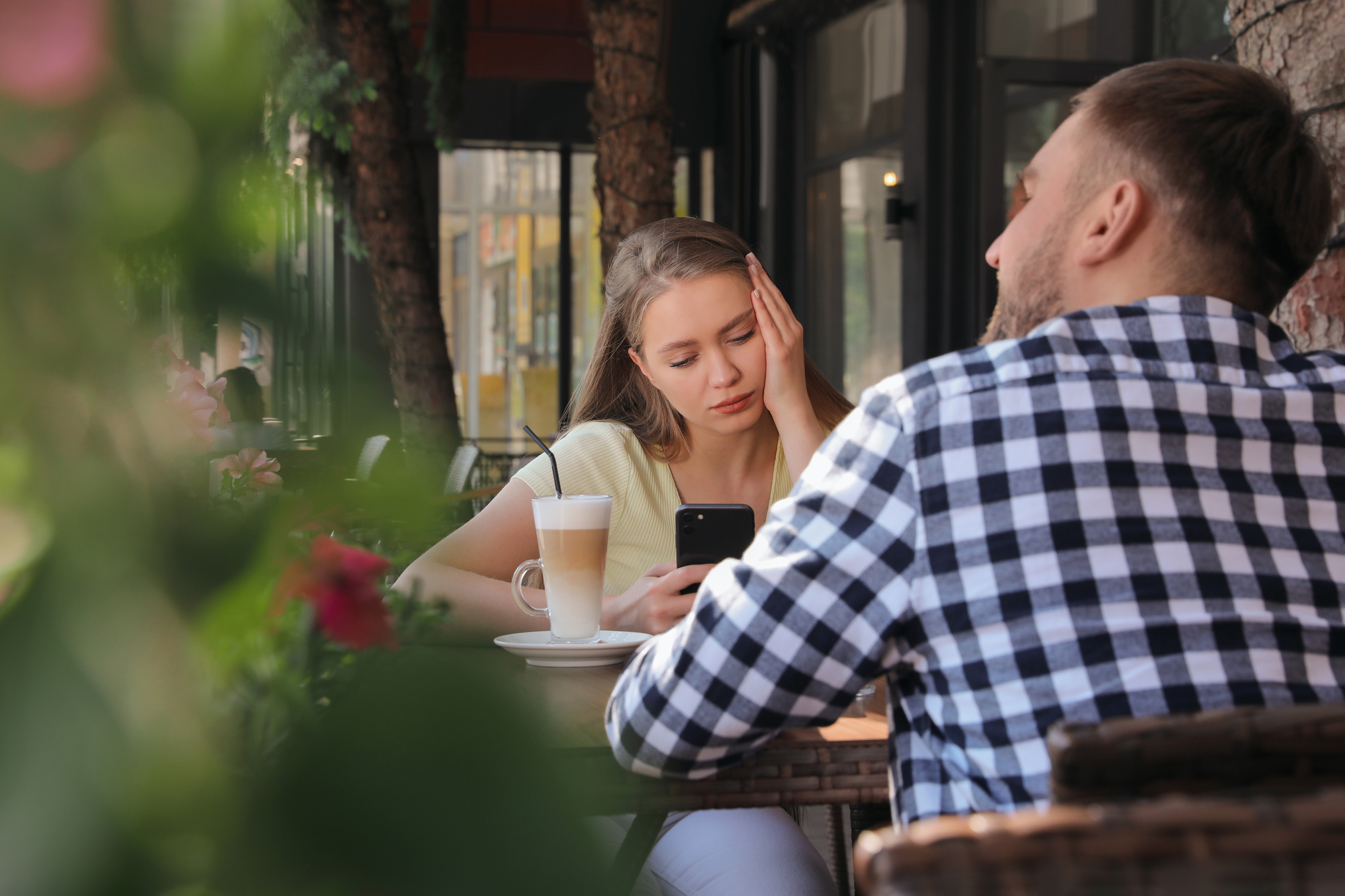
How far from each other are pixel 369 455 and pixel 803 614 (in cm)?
80

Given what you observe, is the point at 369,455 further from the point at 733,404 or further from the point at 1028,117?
the point at 1028,117

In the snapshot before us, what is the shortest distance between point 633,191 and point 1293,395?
3870 millimetres

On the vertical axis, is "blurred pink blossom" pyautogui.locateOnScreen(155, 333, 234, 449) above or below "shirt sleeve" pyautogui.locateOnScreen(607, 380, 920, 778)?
above

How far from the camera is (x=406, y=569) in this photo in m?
0.41

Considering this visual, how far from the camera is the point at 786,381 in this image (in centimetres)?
234

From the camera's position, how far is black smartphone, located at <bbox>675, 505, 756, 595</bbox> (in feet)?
5.81

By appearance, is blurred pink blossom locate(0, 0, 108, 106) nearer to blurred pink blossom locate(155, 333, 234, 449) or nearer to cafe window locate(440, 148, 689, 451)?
blurred pink blossom locate(155, 333, 234, 449)

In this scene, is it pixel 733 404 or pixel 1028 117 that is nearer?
pixel 733 404

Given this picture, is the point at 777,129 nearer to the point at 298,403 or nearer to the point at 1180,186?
the point at 1180,186

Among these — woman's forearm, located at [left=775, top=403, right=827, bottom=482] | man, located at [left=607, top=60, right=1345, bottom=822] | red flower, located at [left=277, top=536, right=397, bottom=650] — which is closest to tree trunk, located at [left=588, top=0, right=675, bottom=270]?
woman's forearm, located at [left=775, top=403, right=827, bottom=482]

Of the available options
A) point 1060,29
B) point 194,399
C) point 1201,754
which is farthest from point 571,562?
point 1060,29

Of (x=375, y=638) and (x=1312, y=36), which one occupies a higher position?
(x=1312, y=36)

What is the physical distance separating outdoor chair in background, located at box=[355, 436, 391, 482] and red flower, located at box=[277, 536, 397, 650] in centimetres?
3

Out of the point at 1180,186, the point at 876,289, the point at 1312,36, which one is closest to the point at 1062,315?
the point at 1180,186
